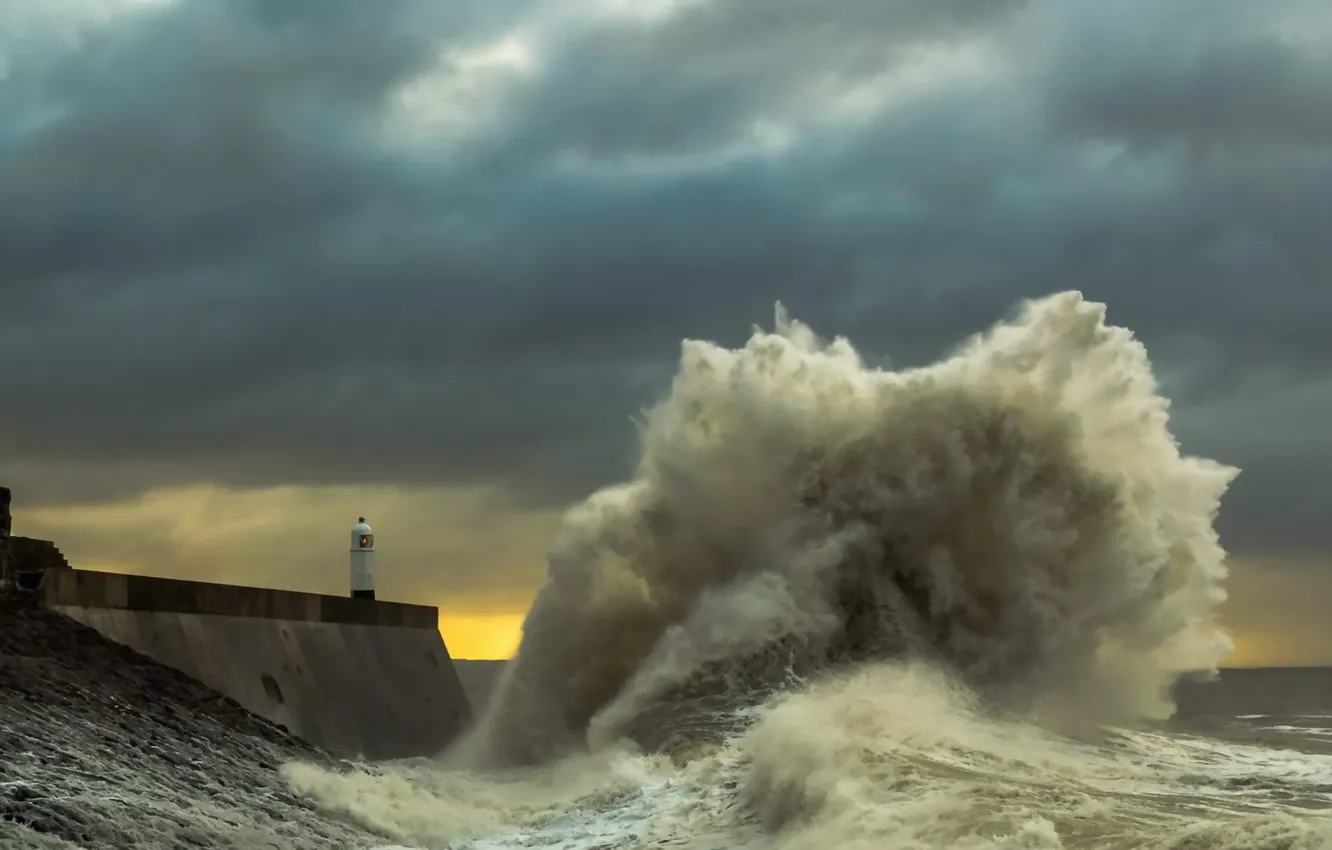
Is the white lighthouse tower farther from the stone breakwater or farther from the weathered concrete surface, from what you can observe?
the stone breakwater

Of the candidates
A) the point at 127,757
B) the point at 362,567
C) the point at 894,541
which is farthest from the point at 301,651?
the point at 894,541

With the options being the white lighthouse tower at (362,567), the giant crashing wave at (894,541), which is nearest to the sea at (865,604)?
the giant crashing wave at (894,541)

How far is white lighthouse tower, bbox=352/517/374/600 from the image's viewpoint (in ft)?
56.7

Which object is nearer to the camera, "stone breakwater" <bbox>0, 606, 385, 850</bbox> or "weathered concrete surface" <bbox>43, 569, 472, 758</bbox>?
"stone breakwater" <bbox>0, 606, 385, 850</bbox>

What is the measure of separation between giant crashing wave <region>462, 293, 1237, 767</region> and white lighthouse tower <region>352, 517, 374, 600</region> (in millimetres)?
3359

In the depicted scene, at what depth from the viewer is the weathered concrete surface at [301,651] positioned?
449 inches

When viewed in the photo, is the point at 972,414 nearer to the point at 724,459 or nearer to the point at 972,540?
the point at 972,540

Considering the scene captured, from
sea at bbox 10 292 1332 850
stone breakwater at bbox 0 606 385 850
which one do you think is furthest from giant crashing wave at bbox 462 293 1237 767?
stone breakwater at bbox 0 606 385 850

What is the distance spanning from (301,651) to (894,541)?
215 inches

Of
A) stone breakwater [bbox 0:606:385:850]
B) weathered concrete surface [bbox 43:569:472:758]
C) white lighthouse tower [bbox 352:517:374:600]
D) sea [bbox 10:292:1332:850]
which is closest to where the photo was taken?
stone breakwater [bbox 0:606:385:850]

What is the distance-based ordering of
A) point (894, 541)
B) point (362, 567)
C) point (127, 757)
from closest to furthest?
point (127, 757) < point (894, 541) < point (362, 567)

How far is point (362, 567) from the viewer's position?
17328 millimetres

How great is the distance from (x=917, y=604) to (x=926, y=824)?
633 centimetres

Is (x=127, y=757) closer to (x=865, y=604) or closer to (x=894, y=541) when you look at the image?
(x=865, y=604)
